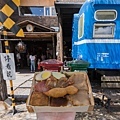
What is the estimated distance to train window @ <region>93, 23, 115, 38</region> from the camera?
3898 mm

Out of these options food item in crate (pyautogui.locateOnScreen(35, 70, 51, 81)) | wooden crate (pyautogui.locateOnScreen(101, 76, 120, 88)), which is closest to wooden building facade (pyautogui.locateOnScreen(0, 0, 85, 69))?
food item in crate (pyautogui.locateOnScreen(35, 70, 51, 81))

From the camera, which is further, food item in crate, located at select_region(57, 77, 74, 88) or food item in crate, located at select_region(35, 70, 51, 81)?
food item in crate, located at select_region(35, 70, 51, 81)

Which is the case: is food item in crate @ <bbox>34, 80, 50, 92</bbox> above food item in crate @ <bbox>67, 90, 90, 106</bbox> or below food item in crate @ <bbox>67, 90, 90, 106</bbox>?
above

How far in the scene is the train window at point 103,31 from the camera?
3898mm

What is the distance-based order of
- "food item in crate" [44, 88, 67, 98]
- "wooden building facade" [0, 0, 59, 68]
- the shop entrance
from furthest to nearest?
1. the shop entrance
2. "wooden building facade" [0, 0, 59, 68]
3. "food item in crate" [44, 88, 67, 98]

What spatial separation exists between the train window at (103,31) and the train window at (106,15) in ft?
0.57

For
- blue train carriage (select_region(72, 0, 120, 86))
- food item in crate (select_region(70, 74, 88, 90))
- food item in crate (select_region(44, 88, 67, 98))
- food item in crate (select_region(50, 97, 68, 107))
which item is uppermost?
blue train carriage (select_region(72, 0, 120, 86))

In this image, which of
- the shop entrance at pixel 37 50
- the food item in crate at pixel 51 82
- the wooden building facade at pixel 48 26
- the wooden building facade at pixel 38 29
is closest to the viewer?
the food item in crate at pixel 51 82

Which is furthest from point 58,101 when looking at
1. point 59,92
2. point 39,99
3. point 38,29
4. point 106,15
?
point 38,29

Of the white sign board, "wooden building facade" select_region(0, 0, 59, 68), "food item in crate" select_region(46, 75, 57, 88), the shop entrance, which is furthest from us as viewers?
the shop entrance

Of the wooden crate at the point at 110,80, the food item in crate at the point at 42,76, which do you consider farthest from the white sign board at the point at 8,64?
the wooden crate at the point at 110,80

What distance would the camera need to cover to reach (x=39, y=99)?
2.12 m

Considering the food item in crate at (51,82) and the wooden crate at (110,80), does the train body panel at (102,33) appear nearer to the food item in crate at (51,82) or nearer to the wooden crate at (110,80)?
the wooden crate at (110,80)

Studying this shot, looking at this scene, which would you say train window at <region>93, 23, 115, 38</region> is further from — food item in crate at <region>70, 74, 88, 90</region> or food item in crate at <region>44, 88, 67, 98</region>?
food item in crate at <region>44, 88, 67, 98</region>
